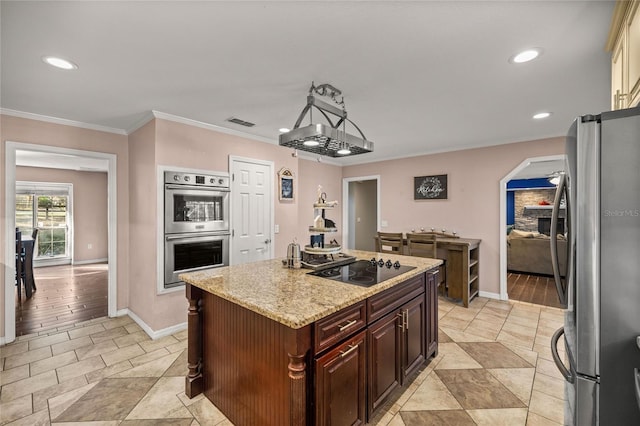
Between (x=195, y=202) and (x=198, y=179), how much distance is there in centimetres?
28

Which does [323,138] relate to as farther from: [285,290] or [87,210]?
[87,210]

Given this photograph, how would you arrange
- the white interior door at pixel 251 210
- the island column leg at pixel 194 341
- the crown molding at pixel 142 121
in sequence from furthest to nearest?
1. the white interior door at pixel 251 210
2. the crown molding at pixel 142 121
3. the island column leg at pixel 194 341

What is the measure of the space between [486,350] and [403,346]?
133cm

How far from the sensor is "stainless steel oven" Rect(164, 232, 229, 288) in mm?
3195

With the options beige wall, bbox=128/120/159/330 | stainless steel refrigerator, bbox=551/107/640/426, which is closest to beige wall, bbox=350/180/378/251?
beige wall, bbox=128/120/159/330

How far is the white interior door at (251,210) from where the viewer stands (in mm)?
3803

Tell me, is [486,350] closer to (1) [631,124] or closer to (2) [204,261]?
(1) [631,124]

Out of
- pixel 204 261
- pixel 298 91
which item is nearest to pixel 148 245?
pixel 204 261

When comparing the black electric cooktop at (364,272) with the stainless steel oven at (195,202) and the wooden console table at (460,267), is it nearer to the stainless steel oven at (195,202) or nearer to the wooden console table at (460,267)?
the stainless steel oven at (195,202)

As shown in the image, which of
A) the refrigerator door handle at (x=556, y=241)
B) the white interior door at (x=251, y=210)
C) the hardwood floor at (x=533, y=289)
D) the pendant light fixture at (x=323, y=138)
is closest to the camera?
the refrigerator door handle at (x=556, y=241)

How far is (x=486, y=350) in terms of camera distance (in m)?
2.84

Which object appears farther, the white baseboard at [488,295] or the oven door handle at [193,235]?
the white baseboard at [488,295]

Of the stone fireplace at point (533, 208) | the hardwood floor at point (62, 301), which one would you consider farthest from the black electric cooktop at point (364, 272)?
the stone fireplace at point (533, 208)

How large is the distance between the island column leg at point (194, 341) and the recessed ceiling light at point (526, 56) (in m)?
2.80
